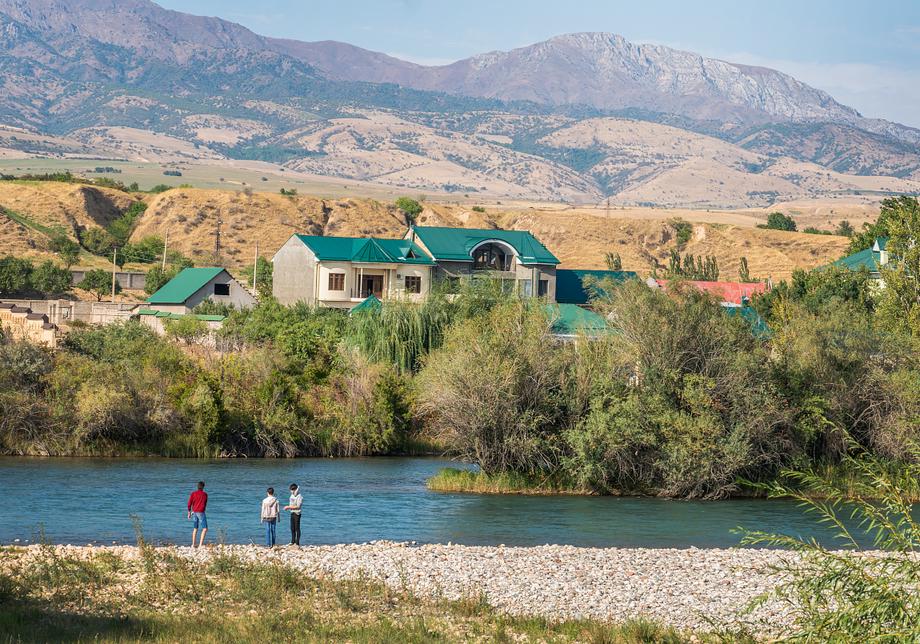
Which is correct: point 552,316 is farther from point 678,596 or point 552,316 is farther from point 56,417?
point 678,596

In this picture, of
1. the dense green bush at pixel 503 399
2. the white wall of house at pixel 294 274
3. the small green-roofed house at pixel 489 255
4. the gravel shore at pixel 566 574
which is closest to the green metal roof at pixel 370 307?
the white wall of house at pixel 294 274

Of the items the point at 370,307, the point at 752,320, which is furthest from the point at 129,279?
the point at 752,320

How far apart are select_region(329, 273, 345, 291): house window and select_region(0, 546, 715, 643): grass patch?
5361 centimetres

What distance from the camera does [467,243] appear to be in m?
82.3

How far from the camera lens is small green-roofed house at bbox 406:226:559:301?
264ft

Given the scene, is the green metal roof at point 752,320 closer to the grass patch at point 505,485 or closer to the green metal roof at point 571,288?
the grass patch at point 505,485

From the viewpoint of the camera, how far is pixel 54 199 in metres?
142

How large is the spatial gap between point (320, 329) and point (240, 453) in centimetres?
1409

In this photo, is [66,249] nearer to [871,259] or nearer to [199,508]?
[871,259]

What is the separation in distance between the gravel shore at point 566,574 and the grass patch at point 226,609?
0.94m

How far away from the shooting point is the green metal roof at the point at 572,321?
150 feet

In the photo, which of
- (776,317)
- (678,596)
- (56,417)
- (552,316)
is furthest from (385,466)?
(776,317)

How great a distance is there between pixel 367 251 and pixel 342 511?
44892 millimetres

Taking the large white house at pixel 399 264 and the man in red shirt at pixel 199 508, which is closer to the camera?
the man in red shirt at pixel 199 508
